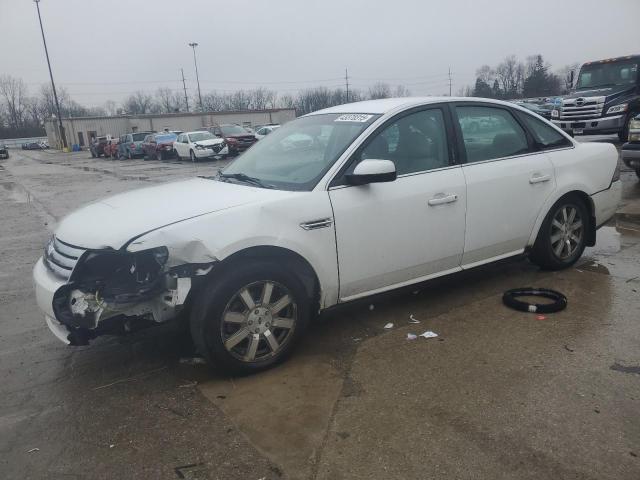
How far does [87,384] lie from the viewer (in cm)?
343

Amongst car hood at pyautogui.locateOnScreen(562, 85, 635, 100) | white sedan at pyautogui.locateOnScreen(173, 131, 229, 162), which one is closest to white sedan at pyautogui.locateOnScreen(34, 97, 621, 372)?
car hood at pyautogui.locateOnScreen(562, 85, 635, 100)

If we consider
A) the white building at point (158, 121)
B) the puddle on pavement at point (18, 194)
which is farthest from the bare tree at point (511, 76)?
the puddle on pavement at point (18, 194)

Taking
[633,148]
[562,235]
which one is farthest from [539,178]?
[633,148]

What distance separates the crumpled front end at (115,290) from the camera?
A: 10.2ft

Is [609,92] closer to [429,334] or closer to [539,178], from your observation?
[539,178]

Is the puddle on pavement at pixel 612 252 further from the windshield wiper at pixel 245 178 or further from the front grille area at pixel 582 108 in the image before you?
the front grille area at pixel 582 108

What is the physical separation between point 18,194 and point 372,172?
1578cm

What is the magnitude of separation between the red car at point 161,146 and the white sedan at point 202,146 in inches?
130

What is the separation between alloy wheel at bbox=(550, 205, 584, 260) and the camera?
15.8 ft

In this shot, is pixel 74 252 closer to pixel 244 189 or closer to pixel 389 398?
pixel 244 189

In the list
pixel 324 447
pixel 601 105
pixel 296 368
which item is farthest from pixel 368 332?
pixel 601 105

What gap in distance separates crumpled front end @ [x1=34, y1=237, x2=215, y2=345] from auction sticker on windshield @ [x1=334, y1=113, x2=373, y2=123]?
1.67 m

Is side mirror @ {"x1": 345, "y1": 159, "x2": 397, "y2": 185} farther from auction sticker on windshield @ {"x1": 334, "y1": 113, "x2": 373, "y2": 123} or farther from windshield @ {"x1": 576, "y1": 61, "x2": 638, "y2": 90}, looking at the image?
windshield @ {"x1": 576, "y1": 61, "x2": 638, "y2": 90}

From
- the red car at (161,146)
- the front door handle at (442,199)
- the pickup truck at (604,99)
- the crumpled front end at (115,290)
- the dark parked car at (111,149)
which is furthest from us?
the dark parked car at (111,149)
